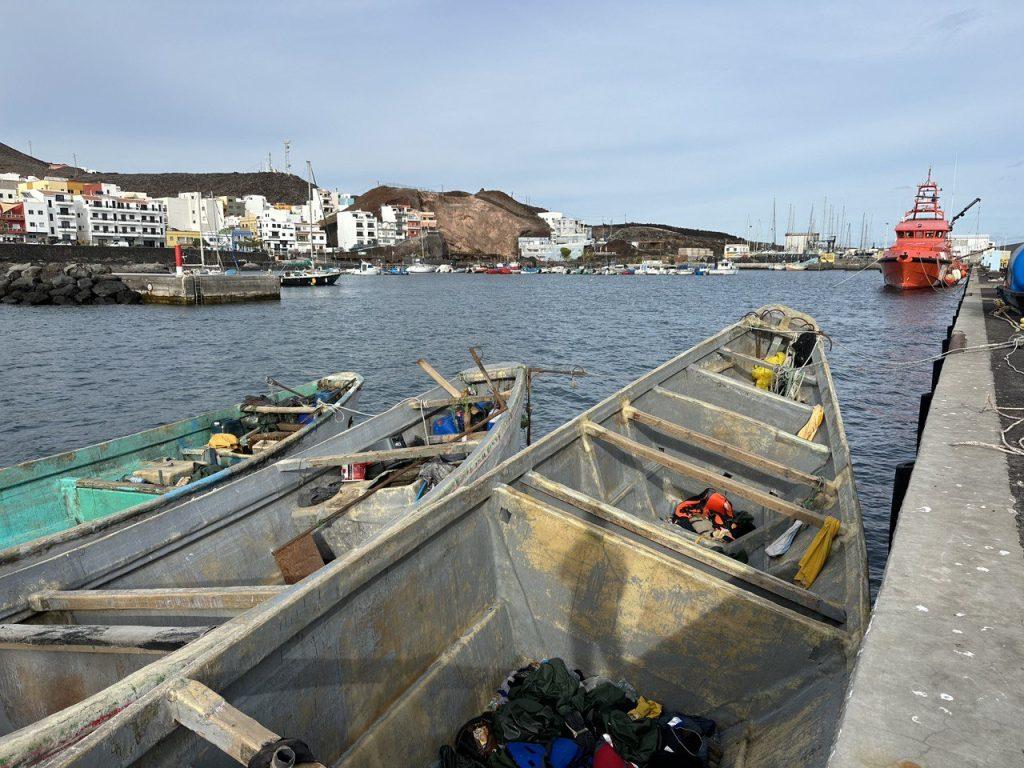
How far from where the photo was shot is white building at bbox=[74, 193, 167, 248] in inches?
4040

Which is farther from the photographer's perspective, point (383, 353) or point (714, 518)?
point (383, 353)

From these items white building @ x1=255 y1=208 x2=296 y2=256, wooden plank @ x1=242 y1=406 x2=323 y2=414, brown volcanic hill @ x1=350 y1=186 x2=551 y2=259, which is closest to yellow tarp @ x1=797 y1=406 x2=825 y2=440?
wooden plank @ x1=242 y1=406 x2=323 y2=414

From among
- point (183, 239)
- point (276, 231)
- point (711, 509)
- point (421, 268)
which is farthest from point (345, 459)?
point (276, 231)

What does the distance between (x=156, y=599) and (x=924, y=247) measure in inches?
2780

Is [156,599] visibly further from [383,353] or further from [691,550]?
[383,353]

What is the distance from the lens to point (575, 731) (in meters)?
4.42

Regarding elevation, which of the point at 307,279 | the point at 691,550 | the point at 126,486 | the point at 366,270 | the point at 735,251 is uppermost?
the point at 735,251

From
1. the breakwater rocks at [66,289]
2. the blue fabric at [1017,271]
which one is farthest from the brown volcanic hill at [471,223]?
the blue fabric at [1017,271]

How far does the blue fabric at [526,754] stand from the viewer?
167 inches

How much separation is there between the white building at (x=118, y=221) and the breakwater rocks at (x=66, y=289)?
169 feet

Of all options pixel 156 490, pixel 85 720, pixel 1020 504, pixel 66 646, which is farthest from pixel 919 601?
pixel 156 490

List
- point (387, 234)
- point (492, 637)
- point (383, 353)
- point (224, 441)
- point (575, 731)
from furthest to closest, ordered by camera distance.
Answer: point (387, 234), point (383, 353), point (224, 441), point (492, 637), point (575, 731)

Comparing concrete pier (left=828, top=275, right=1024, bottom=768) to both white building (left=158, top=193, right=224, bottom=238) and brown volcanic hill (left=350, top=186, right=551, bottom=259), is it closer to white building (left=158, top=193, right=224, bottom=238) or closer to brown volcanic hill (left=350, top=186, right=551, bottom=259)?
white building (left=158, top=193, right=224, bottom=238)

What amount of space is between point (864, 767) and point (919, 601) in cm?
136
